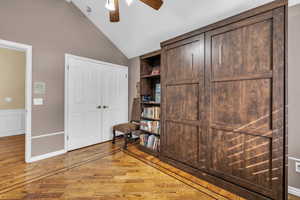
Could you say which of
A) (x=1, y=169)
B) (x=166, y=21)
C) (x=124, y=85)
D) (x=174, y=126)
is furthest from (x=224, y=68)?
(x=1, y=169)

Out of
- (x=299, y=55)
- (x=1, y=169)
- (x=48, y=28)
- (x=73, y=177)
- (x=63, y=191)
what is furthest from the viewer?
(x=48, y=28)

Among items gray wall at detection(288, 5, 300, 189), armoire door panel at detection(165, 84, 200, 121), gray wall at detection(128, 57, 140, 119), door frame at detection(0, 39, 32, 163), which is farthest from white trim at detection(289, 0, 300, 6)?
door frame at detection(0, 39, 32, 163)

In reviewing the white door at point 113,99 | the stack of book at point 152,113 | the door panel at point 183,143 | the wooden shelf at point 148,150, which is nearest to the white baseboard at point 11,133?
the white door at point 113,99

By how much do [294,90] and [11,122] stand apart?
646cm

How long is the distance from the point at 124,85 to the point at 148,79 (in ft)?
3.45

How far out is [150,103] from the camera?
3.14 m

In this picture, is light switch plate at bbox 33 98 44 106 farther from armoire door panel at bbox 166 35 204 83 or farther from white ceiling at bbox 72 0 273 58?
armoire door panel at bbox 166 35 204 83

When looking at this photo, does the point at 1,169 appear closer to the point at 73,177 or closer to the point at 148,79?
the point at 73,177

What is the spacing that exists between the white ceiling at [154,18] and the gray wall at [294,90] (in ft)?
1.44

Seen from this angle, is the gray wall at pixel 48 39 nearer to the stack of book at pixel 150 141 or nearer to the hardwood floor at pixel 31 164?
the hardwood floor at pixel 31 164

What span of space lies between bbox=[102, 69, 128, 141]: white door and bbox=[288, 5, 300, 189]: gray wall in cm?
341

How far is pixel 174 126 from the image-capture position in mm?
2414

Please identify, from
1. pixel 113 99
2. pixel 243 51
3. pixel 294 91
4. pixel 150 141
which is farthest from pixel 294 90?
pixel 113 99

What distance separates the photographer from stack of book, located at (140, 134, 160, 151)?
2836 millimetres
